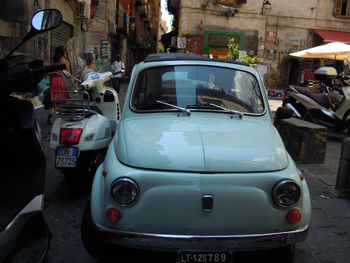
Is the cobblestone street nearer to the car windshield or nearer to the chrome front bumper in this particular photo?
the chrome front bumper

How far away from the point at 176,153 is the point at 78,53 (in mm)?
3582

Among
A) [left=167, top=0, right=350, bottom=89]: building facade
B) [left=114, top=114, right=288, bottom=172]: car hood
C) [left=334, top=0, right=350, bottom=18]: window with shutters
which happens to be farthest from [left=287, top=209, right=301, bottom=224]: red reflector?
[left=334, top=0, right=350, bottom=18]: window with shutters

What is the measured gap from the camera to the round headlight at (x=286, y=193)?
2402 millimetres

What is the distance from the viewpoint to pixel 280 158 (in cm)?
259

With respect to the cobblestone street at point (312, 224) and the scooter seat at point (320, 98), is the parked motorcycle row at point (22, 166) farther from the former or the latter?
the scooter seat at point (320, 98)

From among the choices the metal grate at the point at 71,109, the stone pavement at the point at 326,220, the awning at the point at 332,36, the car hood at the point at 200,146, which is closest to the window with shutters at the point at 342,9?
the awning at the point at 332,36

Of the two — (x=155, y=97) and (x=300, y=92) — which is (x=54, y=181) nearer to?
(x=155, y=97)

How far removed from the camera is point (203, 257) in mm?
Result: 2375

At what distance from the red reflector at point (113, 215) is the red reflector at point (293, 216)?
1.14m

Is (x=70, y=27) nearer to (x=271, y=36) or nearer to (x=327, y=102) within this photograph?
(x=327, y=102)

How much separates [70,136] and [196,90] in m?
1.51

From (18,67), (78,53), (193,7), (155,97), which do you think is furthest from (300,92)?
(193,7)

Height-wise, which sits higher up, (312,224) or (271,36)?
(271,36)

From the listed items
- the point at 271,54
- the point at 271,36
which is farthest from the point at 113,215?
the point at 271,36
